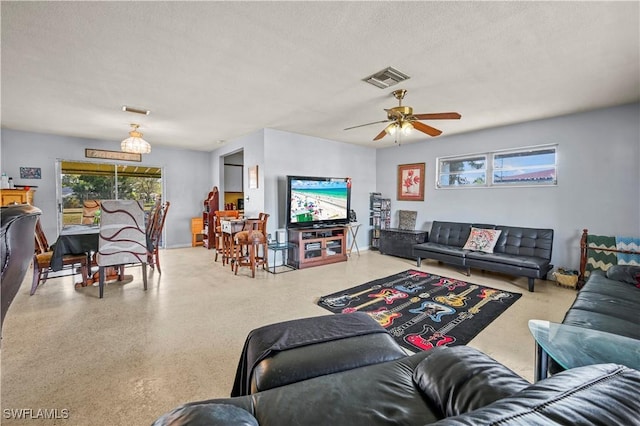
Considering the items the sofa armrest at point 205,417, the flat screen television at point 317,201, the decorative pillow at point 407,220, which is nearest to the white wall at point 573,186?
the decorative pillow at point 407,220

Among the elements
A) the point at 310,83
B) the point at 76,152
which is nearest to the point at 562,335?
the point at 310,83

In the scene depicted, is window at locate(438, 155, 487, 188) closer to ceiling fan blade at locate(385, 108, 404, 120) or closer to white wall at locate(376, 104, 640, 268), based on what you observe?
white wall at locate(376, 104, 640, 268)

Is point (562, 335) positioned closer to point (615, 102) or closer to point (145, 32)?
point (145, 32)

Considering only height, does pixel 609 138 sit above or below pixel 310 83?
below

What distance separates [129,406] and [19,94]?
12.7ft

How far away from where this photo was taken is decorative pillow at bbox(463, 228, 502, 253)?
180 inches

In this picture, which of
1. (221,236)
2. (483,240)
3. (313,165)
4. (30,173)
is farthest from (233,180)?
(483,240)

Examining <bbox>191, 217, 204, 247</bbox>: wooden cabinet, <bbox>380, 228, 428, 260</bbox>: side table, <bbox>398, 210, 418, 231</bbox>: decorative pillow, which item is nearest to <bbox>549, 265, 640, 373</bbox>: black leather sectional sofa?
<bbox>380, 228, 428, 260</bbox>: side table

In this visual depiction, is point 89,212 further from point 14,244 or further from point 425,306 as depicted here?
point 425,306

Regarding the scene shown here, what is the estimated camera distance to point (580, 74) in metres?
2.82

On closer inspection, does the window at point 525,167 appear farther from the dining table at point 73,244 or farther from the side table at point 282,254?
the dining table at point 73,244

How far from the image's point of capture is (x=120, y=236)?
3.52 metres

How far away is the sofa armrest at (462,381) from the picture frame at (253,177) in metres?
4.63

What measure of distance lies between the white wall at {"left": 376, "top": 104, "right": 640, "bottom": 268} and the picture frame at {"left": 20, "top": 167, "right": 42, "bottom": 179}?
7.93 m
